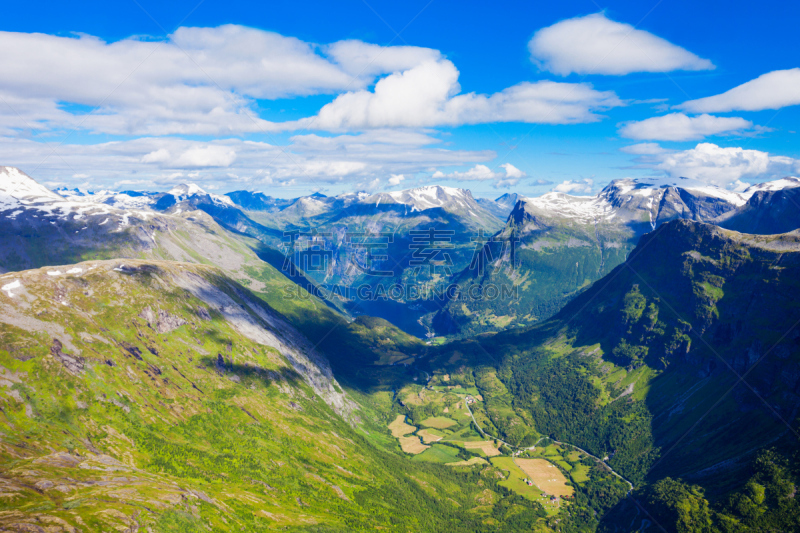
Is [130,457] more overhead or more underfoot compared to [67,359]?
more underfoot

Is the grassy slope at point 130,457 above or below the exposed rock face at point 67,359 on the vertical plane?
below

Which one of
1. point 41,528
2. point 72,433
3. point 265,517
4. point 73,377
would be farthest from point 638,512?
point 73,377

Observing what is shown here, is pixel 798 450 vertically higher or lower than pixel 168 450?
higher

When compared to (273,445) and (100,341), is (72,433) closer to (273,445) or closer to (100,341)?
(100,341)

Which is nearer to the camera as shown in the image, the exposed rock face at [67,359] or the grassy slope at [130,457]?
the grassy slope at [130,457]

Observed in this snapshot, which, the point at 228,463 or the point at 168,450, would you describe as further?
the point at 228,463

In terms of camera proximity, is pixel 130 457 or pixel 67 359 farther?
pixel 67 359

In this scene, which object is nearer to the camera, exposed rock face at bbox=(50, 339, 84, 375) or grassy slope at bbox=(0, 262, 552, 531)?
grassy slope at bbox=(0, 262, 552, 531)

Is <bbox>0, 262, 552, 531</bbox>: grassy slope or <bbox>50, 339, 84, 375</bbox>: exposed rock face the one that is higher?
<bbox>50, 339, 84, 375</bbox>: exposed rock face
